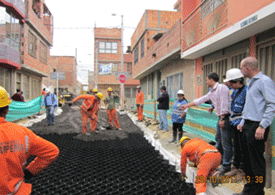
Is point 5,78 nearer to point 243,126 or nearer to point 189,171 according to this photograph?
point 189,171

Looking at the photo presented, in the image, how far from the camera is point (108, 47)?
29.0 metres

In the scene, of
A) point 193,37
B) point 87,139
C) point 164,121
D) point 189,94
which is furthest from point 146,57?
point 87,139

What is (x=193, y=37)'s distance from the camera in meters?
7.54

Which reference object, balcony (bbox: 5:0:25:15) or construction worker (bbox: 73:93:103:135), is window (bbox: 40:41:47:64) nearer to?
balcony (bbox: 5:0:25:15)

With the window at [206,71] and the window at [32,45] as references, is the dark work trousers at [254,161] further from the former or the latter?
the window at [32,45]

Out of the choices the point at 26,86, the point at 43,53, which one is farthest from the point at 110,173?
the point at 43,53

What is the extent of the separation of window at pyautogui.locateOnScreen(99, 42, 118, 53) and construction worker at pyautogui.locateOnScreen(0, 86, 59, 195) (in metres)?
28.3

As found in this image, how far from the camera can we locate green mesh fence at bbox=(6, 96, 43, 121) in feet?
27.9

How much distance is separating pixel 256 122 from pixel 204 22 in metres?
5.38

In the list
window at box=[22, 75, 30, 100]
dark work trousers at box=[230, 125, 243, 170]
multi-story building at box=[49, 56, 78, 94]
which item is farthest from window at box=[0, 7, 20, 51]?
multi-story building at box=[49, 56, 78, 94]

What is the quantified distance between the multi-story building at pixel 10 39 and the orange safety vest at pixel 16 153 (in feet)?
36.3

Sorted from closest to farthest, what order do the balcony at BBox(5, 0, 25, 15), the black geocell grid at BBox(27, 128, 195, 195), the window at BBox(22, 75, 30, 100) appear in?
the black geocell grid at BBox(27, 128, 195, 195) → the balcony at BBox(5, 0, 25, 15) → the window at BBox(22, 75, 30, 100)

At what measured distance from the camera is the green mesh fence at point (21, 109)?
8.52 metres

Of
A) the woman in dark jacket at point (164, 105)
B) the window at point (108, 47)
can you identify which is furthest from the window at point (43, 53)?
the woman in dark jacket at point (164, 105)
